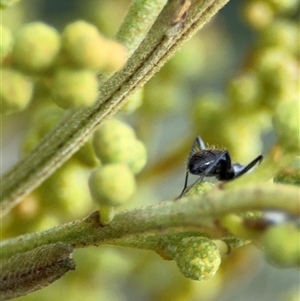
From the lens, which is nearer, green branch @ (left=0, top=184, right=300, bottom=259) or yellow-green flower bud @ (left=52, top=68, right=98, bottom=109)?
green branch @ (left=0, top=184, right=300, bottom=259)

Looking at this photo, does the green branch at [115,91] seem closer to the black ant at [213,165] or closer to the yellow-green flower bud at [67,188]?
the yellow-green flower bud at [67,188]

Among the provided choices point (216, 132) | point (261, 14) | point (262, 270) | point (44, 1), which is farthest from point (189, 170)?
point (44, 1)

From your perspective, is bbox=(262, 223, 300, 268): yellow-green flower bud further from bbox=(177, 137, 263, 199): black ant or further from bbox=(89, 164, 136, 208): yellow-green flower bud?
bbox=(177, 137, 263, 199): black ant

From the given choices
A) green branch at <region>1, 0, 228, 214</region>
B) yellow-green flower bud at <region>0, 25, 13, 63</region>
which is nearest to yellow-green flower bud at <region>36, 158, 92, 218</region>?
green branch at <region>1, 0, 228, 214</region>

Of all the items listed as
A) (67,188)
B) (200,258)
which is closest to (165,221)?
(200,258)

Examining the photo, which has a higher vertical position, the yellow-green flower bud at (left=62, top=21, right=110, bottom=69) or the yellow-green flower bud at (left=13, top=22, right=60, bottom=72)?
the yellow-green flower bud at (left=62, top=21, right=110, bottom=69)

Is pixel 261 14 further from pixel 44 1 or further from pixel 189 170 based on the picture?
pixel 44 1

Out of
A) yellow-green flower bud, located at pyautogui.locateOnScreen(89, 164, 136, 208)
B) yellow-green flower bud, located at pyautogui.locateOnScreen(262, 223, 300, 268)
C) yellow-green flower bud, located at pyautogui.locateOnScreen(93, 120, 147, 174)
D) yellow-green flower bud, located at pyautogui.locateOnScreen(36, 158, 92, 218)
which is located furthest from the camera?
yellow-green flower bud, located at pyautogui.locateOnScreen(36, 158, 92, 218)
